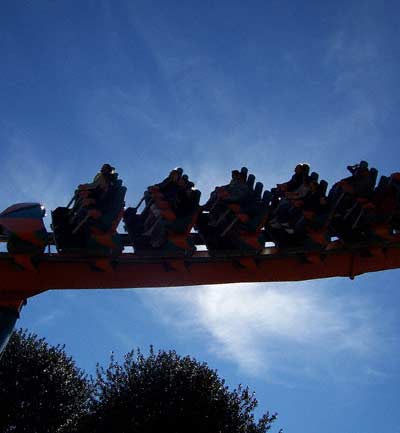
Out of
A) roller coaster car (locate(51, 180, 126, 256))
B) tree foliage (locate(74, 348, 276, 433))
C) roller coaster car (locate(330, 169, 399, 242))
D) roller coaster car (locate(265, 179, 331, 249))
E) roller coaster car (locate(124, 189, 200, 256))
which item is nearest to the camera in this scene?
roller coaster car (locate(51, 180, 126, 256))

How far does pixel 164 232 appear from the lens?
16.3 feet

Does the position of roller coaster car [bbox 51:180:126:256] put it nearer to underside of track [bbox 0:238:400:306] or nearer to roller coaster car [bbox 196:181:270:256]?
underside of track [bbox 0:238:400:306]

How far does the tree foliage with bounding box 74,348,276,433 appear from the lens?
45.8 ft

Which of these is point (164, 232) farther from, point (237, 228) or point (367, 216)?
point (367, 216)

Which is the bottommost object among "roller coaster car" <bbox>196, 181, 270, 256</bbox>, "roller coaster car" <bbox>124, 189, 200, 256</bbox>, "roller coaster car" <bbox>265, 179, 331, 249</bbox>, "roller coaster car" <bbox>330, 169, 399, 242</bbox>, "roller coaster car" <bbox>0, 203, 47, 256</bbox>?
"roller coaster car" <bbox>0, 203, 47, 256</bbox>

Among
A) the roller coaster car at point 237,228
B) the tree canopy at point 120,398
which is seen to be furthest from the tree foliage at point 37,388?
the roller coaster car at point 237,228

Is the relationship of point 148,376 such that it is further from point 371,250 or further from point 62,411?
point 371,250

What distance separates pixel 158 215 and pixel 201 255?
2.00 feet

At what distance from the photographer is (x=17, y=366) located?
647 inches

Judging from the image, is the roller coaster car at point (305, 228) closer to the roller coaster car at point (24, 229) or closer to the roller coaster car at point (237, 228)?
the roller coaster car at point (237, 228)

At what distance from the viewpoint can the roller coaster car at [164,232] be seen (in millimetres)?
4938

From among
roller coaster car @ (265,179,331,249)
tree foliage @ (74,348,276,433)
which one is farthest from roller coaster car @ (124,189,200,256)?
tree foliage @ (74,348,276,433)

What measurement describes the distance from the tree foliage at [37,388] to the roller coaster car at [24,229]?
1253 centimetres

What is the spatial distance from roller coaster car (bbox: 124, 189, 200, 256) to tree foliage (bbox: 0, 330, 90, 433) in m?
12.3
